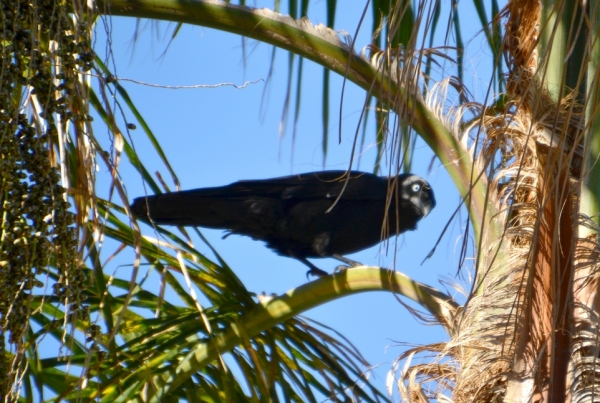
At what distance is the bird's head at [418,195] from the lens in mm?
4215

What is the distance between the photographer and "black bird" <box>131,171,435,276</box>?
141 inches

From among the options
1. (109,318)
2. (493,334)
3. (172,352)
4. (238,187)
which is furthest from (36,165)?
(238,187)

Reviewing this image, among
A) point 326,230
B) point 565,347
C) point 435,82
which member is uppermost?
point 326,230

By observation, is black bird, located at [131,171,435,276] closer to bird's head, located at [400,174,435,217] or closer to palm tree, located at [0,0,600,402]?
bird's head, located at [400,174,435,217]

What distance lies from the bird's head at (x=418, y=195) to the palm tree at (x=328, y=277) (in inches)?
64.4

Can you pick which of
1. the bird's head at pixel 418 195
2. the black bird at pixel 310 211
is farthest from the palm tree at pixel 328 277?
the bird's head at pixel 418 195

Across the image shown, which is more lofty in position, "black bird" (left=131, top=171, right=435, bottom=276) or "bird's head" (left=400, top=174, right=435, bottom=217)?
"bird's head" (left=400, top=174, right=435, bottom=217)

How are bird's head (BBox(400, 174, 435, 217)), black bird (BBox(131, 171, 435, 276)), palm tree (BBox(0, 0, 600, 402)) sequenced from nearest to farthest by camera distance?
palm tree (BBox(0, 0, 600, 402))
black bird (BBox(131, 171, 435, 276))
bird's head (BBox(400, 174, 435, 217))

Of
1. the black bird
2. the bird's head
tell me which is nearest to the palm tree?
the black bird

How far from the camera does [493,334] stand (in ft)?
5.29

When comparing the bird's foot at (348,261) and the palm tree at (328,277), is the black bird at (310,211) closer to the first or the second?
the bird's foot at (348,261)

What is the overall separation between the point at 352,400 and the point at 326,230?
6.65 feet

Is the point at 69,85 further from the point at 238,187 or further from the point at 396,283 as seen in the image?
the point at 238,187

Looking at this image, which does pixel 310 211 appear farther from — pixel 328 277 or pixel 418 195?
pixel 328 277
